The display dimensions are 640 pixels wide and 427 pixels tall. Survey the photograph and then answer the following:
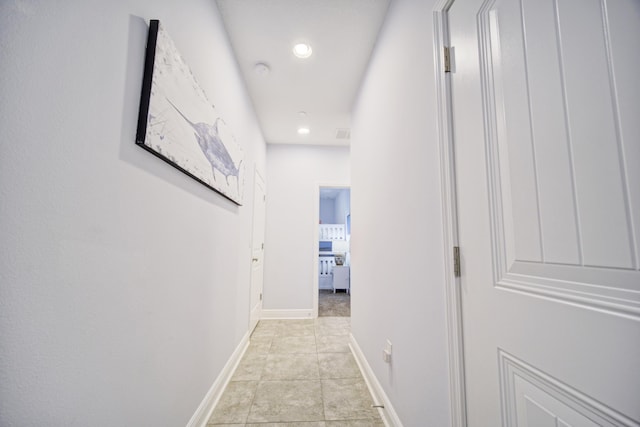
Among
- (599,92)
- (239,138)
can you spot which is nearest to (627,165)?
(599,92)

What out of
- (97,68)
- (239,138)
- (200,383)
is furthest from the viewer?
(239,138)

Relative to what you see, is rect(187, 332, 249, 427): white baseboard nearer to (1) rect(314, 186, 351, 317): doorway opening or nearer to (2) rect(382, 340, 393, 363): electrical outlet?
(2) rect(382, 340, 393, 363): electrical outlet

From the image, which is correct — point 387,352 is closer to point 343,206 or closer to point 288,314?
point 288,314

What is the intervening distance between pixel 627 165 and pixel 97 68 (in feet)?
4.05

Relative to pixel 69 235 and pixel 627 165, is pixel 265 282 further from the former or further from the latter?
pixel 627 165

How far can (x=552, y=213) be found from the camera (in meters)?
0.57

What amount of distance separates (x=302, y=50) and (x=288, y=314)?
126 inches

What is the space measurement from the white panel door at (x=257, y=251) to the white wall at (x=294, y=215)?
0.66ft

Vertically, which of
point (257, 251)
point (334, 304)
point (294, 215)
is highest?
point (294, 215)

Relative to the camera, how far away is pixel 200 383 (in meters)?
1.43

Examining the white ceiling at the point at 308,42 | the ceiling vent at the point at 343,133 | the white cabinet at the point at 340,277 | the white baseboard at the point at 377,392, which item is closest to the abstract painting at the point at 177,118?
the white ceiling at the point at 308,42

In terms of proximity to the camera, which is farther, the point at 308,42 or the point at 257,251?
the point at 257,251

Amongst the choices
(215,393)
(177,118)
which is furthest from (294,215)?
(177,118)

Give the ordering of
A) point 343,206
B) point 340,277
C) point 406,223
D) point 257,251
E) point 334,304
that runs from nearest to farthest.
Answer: point 406,223 → point 257,251 → point 334,304 → point 340,277 → point 343,206
